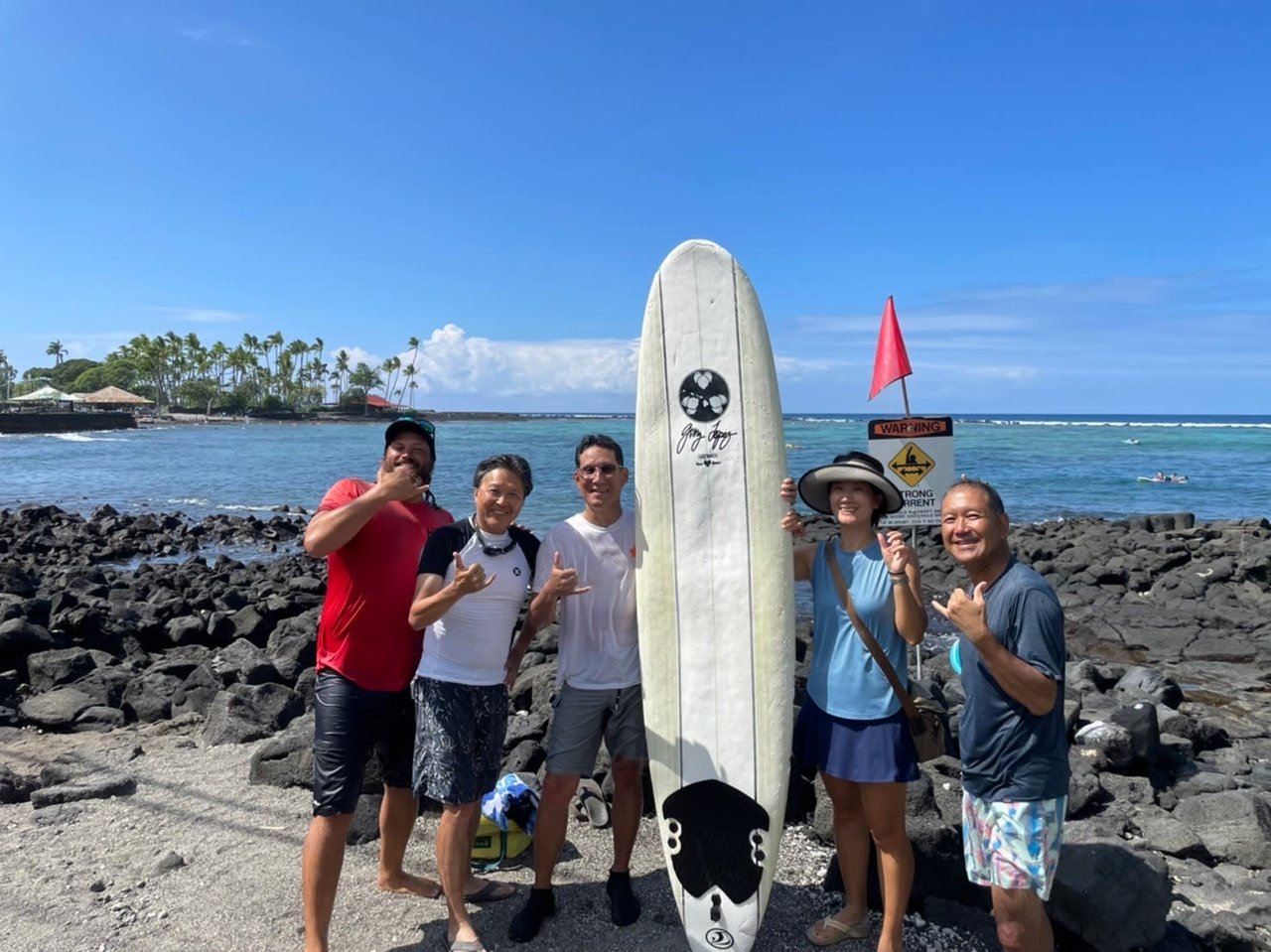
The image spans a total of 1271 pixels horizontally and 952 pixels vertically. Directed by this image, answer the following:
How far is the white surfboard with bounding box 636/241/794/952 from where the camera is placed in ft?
11.5

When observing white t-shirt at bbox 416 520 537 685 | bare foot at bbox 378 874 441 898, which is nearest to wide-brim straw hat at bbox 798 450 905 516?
white t-shirt at bbox 416 520 537 685

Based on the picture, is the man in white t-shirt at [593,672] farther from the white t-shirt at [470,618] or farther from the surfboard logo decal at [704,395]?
the surfboard logo decal at [704,395]

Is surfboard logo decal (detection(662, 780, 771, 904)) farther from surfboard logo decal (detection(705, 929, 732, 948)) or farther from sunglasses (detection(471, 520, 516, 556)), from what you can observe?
sunglasses (detection(471, 520, 516, 556))

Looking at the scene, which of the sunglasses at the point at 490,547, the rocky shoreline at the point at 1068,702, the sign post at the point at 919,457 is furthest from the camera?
the sign post at the point at 919,457

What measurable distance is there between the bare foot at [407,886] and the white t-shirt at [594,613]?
3.70 ft

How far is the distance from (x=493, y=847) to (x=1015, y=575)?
265cm

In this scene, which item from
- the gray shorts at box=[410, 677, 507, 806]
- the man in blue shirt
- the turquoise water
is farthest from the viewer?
the turquoise water

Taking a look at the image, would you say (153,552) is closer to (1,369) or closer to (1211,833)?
(1211,833)

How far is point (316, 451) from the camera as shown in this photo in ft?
162

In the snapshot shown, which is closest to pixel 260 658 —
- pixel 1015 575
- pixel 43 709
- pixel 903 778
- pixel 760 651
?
pixel 43 709

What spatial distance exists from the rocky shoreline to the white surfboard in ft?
2.33

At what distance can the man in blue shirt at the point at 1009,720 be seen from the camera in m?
2.57

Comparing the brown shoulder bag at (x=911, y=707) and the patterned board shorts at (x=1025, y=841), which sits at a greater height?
the brown shoulder bag at (x=911, y=707)
